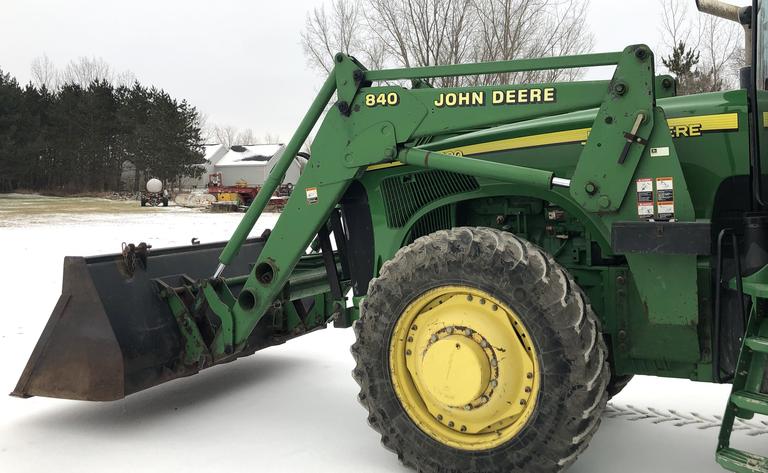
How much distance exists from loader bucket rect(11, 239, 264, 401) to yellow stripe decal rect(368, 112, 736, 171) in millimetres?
1812

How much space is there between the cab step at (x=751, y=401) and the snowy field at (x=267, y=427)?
2.73 ft

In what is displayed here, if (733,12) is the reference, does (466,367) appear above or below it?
below

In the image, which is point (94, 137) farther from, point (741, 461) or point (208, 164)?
point (741, 461)

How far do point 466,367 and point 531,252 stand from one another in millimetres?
604

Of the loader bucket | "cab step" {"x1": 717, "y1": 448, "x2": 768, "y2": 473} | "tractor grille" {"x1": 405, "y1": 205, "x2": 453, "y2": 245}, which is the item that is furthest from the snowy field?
"tractor grille" {"x1": 405, "y1": 205, "x2": 453, "y2": 245}

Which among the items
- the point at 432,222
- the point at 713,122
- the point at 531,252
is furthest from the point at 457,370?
the point at 713,122

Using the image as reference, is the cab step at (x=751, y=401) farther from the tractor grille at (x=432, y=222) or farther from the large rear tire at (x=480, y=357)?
the tractor grille at (x=432, y=222)

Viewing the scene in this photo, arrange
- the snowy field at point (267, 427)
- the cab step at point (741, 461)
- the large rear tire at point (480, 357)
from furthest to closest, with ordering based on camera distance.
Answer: the snowy field at point (267, 427)
the large rear tire at point (480, 357)
the cab step at point (741, 461)

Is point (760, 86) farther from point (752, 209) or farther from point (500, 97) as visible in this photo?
point (500, 97)

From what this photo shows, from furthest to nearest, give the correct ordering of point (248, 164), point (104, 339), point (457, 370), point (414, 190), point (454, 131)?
1. point (248, 164)
2. point (104, 339)
3. point (414, 190)
4. point (454, 131)
5. point (457, 370)

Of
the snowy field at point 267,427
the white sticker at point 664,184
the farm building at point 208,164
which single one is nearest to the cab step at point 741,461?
the snowy field at point 267,427

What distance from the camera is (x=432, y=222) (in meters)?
3.88

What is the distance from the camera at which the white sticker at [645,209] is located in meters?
3.00

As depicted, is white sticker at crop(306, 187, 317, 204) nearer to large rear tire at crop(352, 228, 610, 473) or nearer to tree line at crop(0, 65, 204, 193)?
large rear tire at crop(352, 228, 610, 473)
